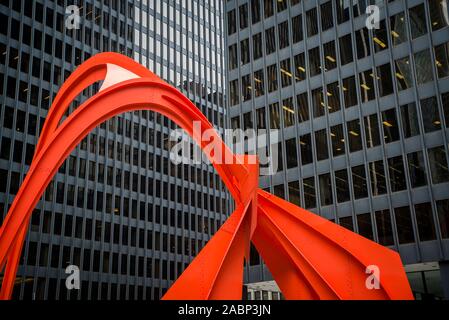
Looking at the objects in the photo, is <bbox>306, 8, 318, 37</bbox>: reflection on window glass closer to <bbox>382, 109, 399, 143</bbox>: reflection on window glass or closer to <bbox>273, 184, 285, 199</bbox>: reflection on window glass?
<bbox>382, 109, 399, 143</bbox>: reflection on window glass

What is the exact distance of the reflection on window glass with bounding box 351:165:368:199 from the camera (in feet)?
125

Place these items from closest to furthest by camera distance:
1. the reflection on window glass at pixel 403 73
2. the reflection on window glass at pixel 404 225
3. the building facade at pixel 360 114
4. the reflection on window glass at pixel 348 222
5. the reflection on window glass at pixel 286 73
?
the reflection on window glass at pixel 404 225 < the building facade at pixel 360 114 < the reflection on window glass at pixel 403 73 < the reflection on window glass at pixel 348 222 < the reflection on window glass at pixel 286 73

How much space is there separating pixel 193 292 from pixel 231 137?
32.2 meters

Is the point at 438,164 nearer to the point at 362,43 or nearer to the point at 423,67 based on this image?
the point at 423,67

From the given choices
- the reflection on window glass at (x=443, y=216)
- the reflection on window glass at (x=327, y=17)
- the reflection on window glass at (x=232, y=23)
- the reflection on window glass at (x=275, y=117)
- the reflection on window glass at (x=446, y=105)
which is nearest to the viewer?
the reflection on window glass at (x=443, y=216)

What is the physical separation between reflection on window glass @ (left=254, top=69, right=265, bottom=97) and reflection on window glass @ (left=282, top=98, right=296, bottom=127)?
2.67 metres

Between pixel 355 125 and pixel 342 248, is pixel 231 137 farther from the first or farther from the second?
pixel 342 248

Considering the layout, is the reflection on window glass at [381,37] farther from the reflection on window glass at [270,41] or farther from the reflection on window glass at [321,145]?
the reflection on window glass at [270,41]

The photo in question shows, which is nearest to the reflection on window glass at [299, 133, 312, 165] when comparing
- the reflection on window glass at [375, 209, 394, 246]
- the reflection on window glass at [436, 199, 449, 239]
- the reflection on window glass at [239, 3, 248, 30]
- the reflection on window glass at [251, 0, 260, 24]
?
the reflection on window glass at [375, 209, 394, 246]

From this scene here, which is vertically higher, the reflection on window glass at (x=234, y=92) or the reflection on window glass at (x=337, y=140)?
the reflection on window glass at (x=234, y=92)

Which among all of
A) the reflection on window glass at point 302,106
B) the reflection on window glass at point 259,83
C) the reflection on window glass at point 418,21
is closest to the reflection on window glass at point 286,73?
the reflection on window glass at point 302,106

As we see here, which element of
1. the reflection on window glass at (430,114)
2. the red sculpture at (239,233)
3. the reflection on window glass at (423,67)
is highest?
the reflection on window glass at (423,67)

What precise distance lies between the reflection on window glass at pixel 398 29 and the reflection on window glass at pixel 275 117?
10.4 metres

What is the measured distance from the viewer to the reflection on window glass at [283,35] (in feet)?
150
